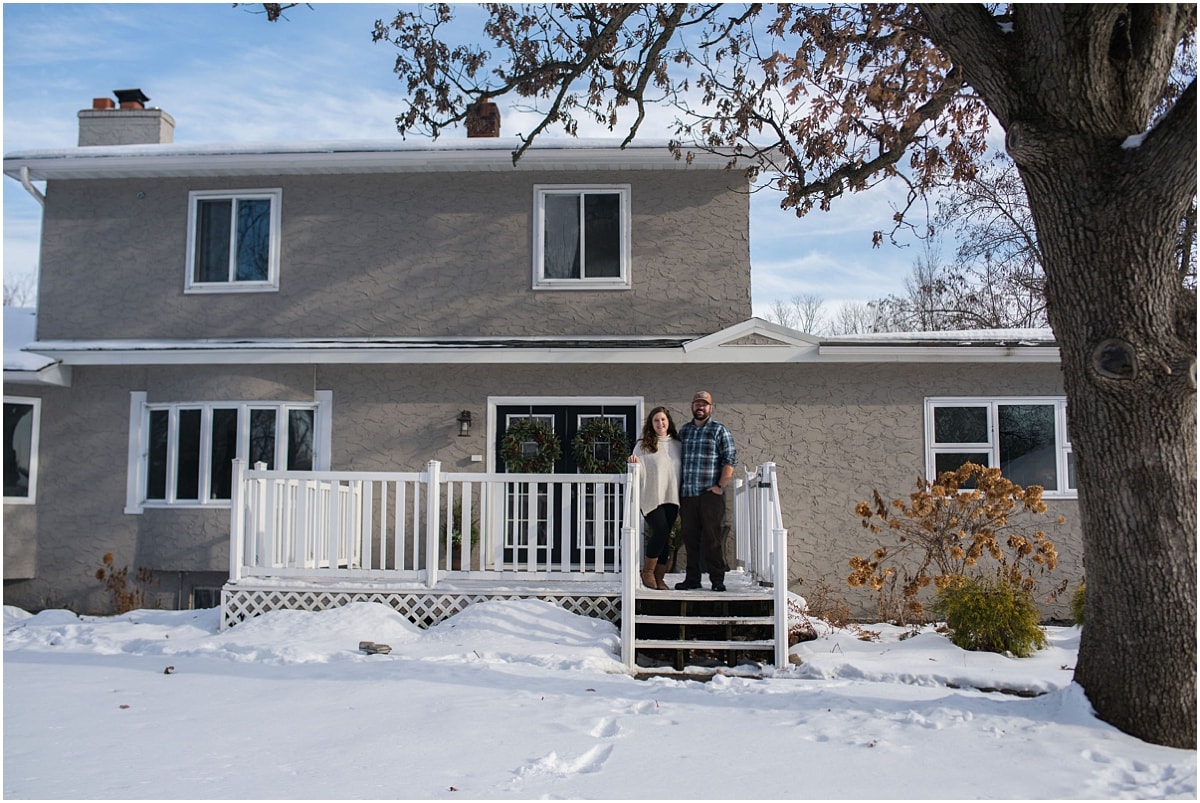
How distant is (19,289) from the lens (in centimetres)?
4444

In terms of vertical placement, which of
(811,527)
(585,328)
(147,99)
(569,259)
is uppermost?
(147,99)

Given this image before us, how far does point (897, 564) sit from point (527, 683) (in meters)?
5.69

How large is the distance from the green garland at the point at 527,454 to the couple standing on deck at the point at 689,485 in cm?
272

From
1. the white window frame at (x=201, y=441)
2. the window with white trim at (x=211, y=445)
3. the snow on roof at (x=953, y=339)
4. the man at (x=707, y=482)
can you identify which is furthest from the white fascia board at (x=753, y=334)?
the window with white trim at (x=211, y=445)

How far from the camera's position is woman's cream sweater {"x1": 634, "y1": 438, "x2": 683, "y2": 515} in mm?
8445

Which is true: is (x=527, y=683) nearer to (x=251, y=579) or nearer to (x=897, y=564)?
(x=251, y=579)

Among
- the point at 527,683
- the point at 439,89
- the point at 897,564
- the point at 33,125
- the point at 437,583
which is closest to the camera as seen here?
the point at 527,683

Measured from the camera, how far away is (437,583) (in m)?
9.17

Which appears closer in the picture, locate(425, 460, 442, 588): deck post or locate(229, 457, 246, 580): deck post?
locate(425, 460, 442, 588): deck post

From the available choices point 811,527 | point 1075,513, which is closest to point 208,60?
point 811,527

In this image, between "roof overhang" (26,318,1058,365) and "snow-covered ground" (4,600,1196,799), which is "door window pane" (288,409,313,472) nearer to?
"roof overhang" (26,318,1058,365)

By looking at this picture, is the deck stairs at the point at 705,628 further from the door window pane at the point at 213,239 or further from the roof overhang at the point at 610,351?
the door window pane at the point at 213,239

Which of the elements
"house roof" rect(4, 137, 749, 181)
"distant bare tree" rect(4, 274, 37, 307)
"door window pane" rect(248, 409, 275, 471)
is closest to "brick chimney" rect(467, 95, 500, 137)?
"house roof" rect(4, 137, 749, 181)

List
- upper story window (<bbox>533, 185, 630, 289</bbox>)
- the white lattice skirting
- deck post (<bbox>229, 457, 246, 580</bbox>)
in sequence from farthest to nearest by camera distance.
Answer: upper story window (<bbox>533, 185, 630, 289</bbox>)
deck post (<bbox>229, 457, 246, 580</bbox>)
the white lattice skirting
